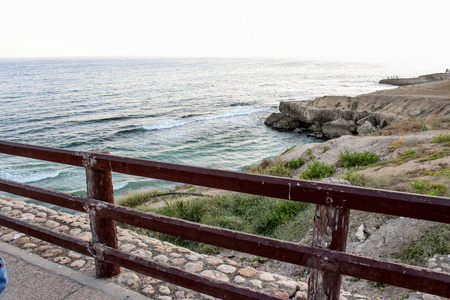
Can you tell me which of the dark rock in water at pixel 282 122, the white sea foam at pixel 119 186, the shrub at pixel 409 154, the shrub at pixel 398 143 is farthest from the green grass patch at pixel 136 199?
the dark rock in water at pixel 282 122

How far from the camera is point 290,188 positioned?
216 centimetres

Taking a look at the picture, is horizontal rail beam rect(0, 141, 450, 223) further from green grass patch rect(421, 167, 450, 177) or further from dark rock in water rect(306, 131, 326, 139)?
dark rock in water rect(306, 131, 326, 139)

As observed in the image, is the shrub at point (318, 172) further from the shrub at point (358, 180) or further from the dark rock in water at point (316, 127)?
the dark rock in water at point (316, 127)

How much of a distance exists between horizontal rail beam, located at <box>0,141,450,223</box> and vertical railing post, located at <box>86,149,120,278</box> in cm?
10

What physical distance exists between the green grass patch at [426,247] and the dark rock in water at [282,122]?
94.3 feet

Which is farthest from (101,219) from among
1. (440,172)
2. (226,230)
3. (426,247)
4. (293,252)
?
(440,172)

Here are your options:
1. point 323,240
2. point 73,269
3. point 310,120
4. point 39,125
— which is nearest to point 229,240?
point 323,240

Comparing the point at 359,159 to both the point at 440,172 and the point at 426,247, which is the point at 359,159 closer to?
the point at 440,172

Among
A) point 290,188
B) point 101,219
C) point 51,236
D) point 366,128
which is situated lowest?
point 366,128

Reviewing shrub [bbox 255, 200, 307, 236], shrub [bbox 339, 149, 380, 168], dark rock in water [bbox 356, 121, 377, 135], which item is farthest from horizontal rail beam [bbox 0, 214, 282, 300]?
dark rock in water [bbox 356, 121, 377, 135]

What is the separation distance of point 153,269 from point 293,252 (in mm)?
1343

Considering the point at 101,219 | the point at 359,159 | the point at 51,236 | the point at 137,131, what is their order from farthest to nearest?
the point at 137,131, the point at 359,159, the point at 51,236, the point at 101,219

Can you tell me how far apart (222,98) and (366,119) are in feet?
104

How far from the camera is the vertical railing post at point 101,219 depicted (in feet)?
9.80
